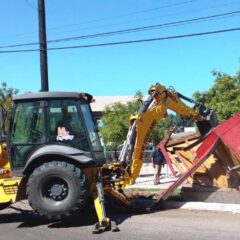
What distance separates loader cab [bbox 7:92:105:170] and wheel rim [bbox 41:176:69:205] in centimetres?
67

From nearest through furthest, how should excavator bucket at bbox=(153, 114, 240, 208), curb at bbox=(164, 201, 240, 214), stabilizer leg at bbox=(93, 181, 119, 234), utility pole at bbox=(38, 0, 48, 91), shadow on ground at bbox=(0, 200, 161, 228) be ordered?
stabilizer leg at bbox=(93, 181, 119, 234) < shadow on ground at bbox=(0, 200, 161, 228) < curb at bbox=(164, 201, 240, 214) < excavator bucket at bbox=(153, 114, 240, 208) < utility pole at bbox=(38, 0, 48, 91)

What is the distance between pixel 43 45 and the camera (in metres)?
17.1

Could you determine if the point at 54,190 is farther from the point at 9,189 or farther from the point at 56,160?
the point at 9,189

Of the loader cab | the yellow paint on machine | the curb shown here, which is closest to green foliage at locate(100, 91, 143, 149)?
the curb

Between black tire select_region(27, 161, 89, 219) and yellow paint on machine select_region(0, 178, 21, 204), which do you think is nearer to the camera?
black tire select_region(27, 161, 89, 219)

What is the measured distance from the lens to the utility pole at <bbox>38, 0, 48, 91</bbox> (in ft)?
55.1

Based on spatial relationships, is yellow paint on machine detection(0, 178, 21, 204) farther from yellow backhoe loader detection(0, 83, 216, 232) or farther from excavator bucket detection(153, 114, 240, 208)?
excavator bucket detection(153, 114, 240, 208)

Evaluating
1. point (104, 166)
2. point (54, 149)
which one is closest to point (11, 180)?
point (54, 149)

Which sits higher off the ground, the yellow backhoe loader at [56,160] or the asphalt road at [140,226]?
the yellow backhoe loader at [56,160]

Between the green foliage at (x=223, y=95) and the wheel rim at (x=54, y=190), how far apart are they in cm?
1398

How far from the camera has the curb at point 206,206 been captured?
1105cm

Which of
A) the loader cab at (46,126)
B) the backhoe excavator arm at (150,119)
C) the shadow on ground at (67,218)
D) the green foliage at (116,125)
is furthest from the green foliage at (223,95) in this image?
the loader cab at (46,126)

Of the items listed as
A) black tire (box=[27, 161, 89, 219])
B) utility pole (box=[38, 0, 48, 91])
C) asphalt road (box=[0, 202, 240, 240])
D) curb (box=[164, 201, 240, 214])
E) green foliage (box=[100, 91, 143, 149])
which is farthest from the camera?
green foliage (box=[100, 91, 143, 149])

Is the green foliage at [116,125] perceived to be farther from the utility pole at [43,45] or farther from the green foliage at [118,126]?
the utility pole at [43,45]
